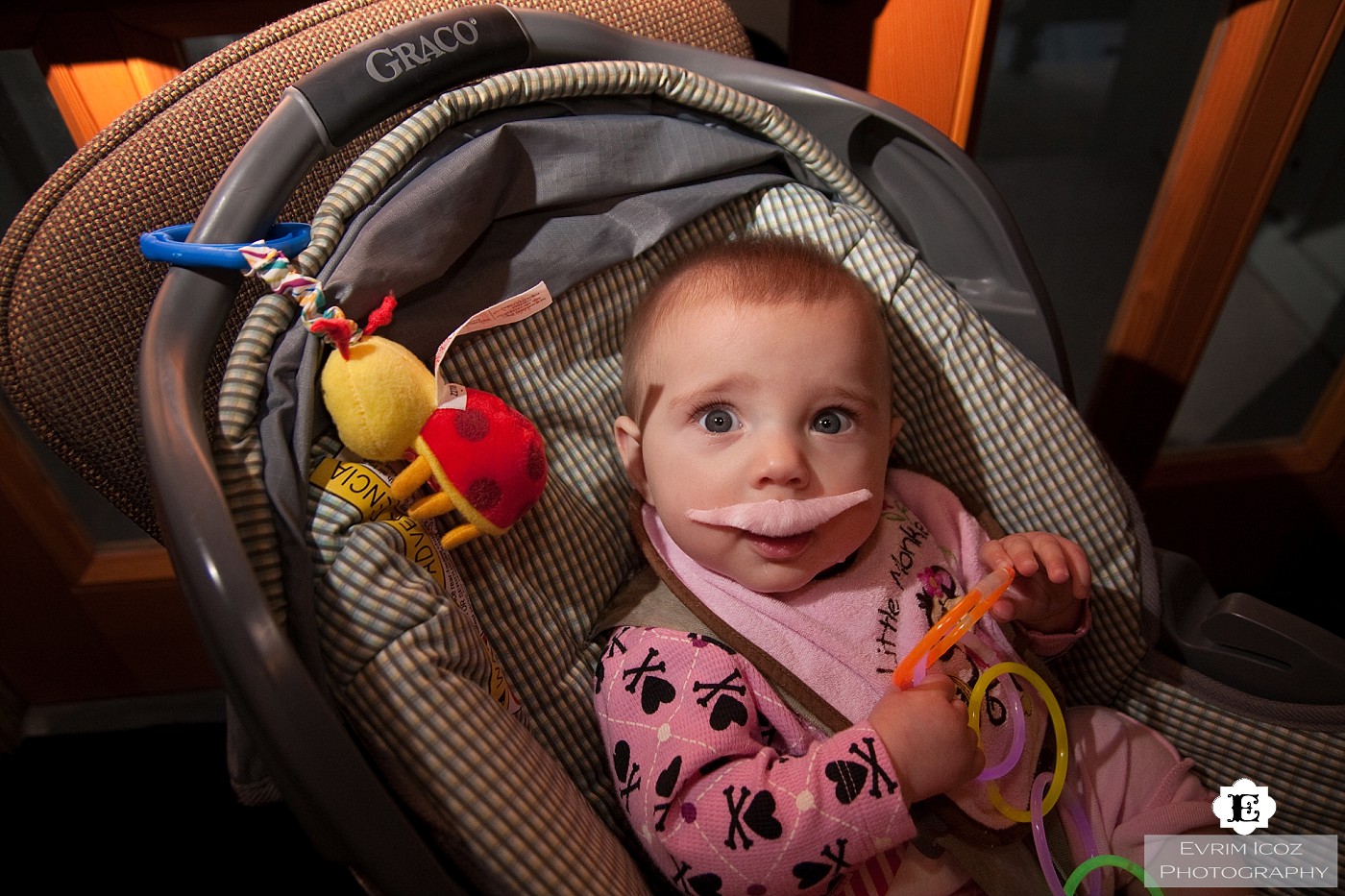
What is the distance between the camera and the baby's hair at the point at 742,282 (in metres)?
0.76

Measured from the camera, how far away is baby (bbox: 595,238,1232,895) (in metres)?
0.66

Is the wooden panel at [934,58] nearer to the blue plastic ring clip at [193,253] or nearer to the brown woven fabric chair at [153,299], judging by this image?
the brown woven fabric chair at [153,299]

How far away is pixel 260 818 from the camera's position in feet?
4.25

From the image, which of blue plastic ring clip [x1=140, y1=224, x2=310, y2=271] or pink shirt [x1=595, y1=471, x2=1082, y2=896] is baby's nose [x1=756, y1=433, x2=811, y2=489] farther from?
blue plastic ring clip [x1=140, y1=224, x2=310, y2=271]

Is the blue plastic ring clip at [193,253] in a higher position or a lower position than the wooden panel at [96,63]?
higher

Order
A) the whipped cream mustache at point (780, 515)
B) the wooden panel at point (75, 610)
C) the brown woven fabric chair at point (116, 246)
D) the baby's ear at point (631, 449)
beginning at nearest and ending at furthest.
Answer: the brown woven fabric chair at point (116, 246) → the whipped cream mustache at point (780, 515) → the baby's ear at point (631, 449) → the wooden panel at point (75, 610)

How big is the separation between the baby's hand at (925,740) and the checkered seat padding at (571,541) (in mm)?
222

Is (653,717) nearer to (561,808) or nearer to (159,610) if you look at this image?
(561,808)

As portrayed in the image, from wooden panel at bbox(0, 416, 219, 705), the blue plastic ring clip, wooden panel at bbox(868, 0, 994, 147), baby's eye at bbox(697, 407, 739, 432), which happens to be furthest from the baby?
wooden panel at bbox(0, 416, 219, 705)

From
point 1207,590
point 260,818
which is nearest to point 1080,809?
point 1207,590

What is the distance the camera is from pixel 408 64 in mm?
665

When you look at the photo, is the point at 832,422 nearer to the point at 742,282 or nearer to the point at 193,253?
the point at 742,282

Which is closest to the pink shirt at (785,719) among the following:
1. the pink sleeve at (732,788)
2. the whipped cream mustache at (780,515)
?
the pink sleeve at (732,788)

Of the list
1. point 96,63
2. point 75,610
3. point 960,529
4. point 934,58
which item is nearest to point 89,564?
point 75,610
